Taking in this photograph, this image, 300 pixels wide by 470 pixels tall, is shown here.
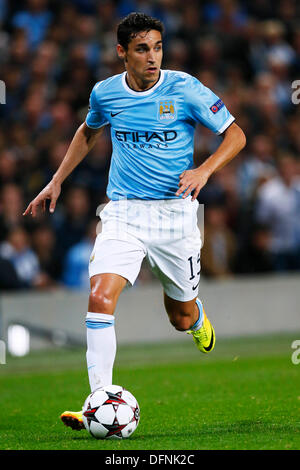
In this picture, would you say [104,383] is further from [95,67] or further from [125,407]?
[95,67]

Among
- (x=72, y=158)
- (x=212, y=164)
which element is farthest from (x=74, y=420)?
(x=72, y=158)

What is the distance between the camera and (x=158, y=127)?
21.2 ft

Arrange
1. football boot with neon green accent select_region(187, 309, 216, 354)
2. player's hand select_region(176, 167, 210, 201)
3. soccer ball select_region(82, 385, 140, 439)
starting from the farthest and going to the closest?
football boot with neon green accent select_region(187, 309, 216, 354), player's hand select_region(176, 167, 210, 201), soccer ball select_region(82, 385, 140, 439)

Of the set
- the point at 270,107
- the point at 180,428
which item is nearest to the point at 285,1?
the point at 270,107

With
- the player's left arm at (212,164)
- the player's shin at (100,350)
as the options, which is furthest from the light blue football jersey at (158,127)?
the player's shin at (100,350)

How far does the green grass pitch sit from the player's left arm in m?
1.58

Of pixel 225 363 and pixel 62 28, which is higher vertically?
A: pixel 62 28

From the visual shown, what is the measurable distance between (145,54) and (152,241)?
4.38 ft

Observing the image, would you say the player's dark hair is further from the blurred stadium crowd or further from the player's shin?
the blurred stadium crowd

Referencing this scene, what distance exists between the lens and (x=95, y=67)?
572 inches

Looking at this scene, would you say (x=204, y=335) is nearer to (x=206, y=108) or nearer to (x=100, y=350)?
(x=100, y=350)

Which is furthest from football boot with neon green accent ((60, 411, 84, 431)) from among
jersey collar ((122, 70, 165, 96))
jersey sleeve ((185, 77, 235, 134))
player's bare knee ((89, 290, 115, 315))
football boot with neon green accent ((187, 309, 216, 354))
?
jersey collar ((122, 70, 165, 96))

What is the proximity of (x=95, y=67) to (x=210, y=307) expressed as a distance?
436 cm

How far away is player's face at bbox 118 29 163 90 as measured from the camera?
6.35m
